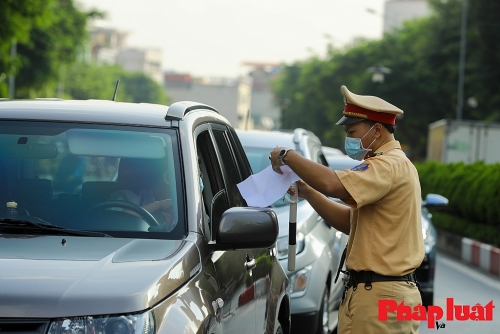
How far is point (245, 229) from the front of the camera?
417 cm

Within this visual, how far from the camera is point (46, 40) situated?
47.5 metres

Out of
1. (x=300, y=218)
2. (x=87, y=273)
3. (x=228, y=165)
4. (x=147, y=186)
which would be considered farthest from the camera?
(x=300, y=218)

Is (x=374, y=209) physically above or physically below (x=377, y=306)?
above

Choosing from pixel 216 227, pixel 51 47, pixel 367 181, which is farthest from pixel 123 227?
pixel 51 47

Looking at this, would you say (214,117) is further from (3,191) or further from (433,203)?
(433,203)

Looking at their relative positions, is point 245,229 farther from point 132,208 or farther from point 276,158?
point 276,158

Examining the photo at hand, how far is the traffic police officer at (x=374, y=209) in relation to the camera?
4605 millimetres

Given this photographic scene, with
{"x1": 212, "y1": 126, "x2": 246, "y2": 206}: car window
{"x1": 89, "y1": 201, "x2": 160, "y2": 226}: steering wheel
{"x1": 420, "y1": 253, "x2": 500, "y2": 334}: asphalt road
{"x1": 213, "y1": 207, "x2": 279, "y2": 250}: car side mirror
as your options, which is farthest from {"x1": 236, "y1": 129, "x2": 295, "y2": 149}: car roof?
{"x1": 213, "y1": 207, "x2": 279, "y2": 250}: car side mirror

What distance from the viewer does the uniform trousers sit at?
474 centimetres

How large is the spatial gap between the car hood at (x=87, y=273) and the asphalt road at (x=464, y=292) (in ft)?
18.6

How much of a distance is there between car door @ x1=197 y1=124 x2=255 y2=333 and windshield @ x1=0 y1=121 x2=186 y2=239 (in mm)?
295

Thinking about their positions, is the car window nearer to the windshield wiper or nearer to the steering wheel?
the steering wheel

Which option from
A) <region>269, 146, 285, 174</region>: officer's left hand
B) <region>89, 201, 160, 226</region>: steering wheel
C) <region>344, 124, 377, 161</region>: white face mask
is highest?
<region>344, 124, 377, 161</region>: white face mask

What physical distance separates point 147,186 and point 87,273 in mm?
977
